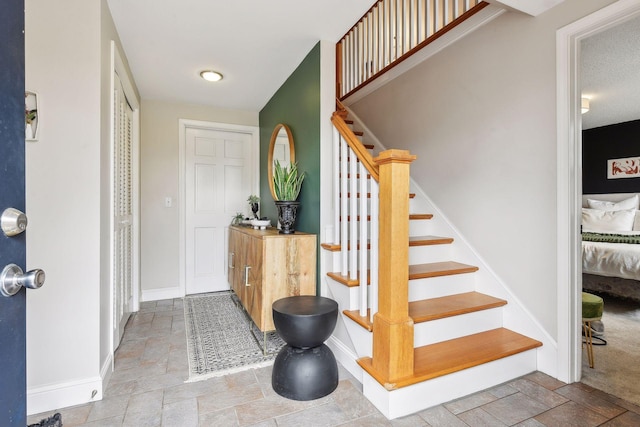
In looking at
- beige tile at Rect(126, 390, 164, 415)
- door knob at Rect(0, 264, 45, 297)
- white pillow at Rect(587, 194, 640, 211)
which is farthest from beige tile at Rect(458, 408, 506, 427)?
white pillow at Rect(587, 194, 640, 211)

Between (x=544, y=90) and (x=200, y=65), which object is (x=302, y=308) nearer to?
(x=544, y=90)

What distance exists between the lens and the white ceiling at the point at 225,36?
2.03 m

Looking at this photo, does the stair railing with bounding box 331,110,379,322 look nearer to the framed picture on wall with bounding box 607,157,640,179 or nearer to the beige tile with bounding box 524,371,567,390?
the beige tile with bounding box 524,371,567,390

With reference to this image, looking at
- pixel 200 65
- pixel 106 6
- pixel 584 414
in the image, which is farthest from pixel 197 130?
pixel 584 414

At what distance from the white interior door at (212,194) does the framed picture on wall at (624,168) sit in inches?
211

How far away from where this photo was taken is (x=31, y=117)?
155 cm

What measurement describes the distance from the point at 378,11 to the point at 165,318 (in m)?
3.16

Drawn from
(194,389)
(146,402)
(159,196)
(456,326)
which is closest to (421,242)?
(456,326)

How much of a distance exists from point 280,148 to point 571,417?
2951 millimetres

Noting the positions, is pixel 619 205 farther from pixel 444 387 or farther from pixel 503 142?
pixel 444 387

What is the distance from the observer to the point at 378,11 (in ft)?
7.80

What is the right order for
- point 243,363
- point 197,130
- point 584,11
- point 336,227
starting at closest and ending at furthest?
point 584,11 → point 243,363 → point 336,227 → point 197,130

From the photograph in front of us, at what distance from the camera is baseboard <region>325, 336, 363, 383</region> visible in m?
1.92

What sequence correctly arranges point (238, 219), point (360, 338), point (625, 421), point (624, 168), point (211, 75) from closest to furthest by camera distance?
point (625, 421) < point (360, 338) < point (211, 75) < point (238, 219) < point (624, 168)
